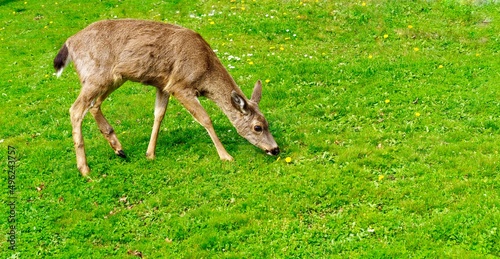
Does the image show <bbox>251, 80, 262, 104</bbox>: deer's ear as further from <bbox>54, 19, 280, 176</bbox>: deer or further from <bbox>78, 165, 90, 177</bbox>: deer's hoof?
<bbox>78, 165, 90, 177</bbox>: deer's hoof

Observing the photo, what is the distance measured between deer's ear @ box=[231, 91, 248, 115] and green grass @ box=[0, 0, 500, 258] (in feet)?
2.60

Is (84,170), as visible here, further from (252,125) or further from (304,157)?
(304,157)

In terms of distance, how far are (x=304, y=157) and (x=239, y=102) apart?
1.56 meters

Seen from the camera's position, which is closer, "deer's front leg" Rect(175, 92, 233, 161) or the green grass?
the green grass

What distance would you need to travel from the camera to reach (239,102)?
9.22 metres

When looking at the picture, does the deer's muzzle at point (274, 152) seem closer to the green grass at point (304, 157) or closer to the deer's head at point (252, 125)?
the deer's head at point (252, 125)

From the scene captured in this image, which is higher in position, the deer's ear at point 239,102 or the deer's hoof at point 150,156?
the deer's ear at point 239,102

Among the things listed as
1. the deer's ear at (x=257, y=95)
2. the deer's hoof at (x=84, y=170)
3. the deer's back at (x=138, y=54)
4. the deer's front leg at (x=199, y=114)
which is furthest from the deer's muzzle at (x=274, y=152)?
the deer's hoof at (x=84, y=170)

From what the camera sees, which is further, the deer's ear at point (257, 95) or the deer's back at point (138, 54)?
the deer's ear at point (257, 95)

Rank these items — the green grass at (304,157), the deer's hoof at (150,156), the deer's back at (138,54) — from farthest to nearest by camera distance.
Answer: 1. the deer's hoof at (150,156)
2. the deer's back at (138,54)
3. the green grass at (304,157)

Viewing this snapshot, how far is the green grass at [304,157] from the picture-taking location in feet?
23.1

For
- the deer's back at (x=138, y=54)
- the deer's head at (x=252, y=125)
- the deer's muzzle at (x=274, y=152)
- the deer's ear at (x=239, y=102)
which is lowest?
the deer's muzzle at (x=274, y=152)

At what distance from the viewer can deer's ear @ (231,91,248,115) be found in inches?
361

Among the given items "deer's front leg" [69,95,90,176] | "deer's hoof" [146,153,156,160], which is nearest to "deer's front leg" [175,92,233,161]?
"deer's hoof" [146,153,156,160]
